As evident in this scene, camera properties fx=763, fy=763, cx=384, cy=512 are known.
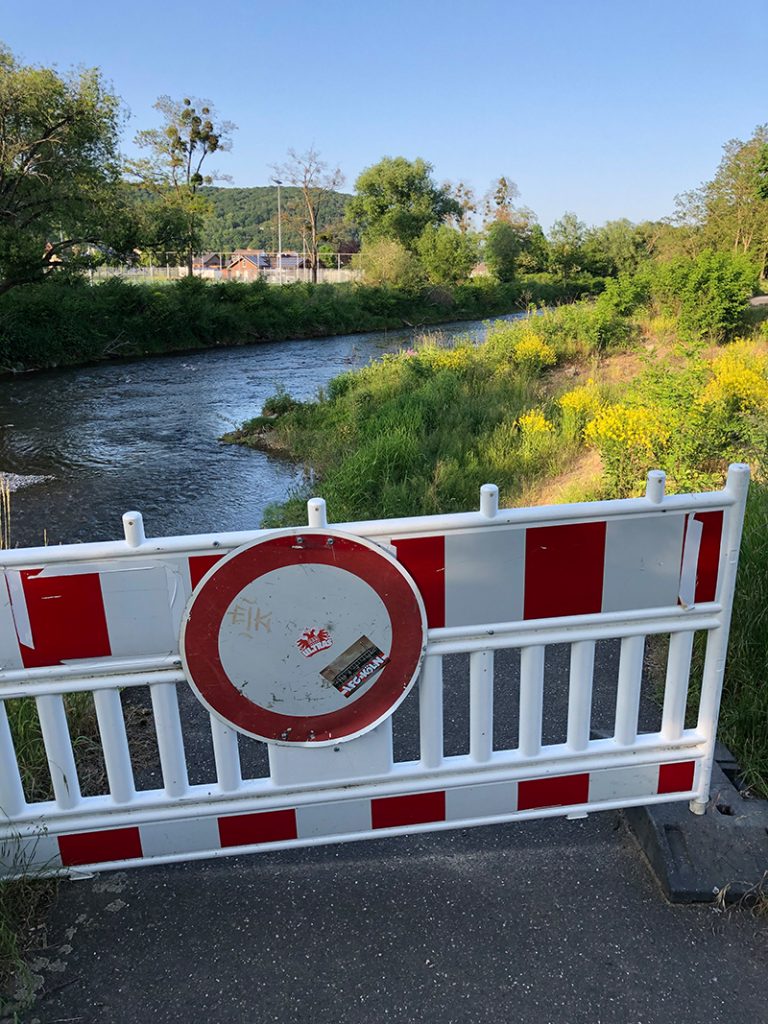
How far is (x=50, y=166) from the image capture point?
22.9 meters

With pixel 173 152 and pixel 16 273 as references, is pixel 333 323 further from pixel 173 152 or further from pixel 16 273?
pixel 173 152

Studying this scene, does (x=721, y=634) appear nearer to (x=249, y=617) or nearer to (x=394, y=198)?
(x=249, y=617)

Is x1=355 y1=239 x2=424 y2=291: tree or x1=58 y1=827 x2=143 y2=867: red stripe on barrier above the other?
x1=355 y1=239 x2=424 y2=291: tree

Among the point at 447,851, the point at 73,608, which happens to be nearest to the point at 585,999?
the point at 447,851

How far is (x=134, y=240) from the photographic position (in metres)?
26.6

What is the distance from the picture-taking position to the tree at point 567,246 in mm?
70000

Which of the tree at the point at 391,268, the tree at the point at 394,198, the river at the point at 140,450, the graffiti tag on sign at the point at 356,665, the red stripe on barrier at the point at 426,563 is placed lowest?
the river at the point at 140,450

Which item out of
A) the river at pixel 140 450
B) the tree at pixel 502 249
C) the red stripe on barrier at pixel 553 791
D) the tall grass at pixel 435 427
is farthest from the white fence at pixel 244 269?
the red stripe on barrier at pixel 553 791

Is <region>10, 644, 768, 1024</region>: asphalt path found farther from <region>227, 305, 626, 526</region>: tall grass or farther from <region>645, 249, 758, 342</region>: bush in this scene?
<region>645, 249, 758, 342</region>: bush

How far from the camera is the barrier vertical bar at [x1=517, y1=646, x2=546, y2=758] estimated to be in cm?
213

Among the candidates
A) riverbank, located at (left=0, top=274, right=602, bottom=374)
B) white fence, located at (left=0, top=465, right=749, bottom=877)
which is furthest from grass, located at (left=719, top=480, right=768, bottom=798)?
riverbank, located at (left=0, top=274, right=602, bottom=374)

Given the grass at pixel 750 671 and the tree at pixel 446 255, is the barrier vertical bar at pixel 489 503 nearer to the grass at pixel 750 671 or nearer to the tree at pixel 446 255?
the grass at pixel 750 671

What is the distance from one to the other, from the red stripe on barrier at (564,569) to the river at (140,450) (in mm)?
3420

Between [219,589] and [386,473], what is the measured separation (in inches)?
227
